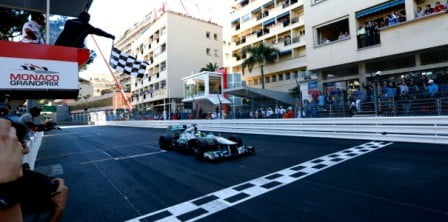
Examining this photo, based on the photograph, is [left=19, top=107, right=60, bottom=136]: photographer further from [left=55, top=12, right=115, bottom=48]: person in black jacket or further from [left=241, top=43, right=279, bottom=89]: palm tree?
[left=241, top=43, right=279, bottom=89]: palm tree

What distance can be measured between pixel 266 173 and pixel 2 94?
4161 mm

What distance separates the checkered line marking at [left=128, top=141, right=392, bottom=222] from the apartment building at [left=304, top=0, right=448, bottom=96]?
8241mm

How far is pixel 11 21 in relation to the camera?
927 centimetres

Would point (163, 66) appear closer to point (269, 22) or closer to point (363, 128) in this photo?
point (269, 22)

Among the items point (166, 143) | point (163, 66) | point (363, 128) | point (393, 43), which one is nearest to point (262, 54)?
point (163, 66)

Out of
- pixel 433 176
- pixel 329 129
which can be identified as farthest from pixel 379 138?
pixel 433 176

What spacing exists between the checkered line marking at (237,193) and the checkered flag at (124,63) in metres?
3.61

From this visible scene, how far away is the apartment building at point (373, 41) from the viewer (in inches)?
527

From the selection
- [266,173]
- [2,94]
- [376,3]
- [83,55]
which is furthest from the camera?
[376,3]

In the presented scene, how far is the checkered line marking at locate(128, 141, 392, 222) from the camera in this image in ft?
10.6

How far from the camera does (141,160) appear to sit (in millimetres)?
7070

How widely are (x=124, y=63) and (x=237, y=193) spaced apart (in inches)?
156

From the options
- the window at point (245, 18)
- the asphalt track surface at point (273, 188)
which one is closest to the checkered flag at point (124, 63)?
the asphalt track surface at point (273, 188)

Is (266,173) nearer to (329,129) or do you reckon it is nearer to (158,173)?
(158,173)
